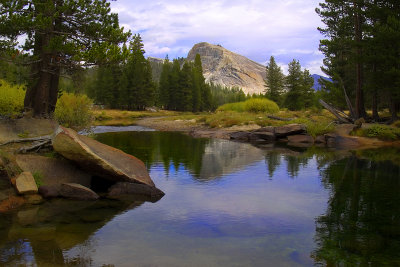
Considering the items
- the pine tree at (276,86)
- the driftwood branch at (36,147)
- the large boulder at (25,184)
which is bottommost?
the large boulder at (25,184)

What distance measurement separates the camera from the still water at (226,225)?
6168 millimetres

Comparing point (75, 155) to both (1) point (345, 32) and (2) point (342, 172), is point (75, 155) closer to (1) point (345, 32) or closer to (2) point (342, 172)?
(2) point (342, 172)

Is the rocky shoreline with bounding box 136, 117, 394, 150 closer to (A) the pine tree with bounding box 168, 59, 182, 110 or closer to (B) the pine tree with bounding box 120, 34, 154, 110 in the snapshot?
(B) the pine tree with bounding box 120, 34, 154, 110

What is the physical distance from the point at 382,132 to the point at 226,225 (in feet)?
62.1

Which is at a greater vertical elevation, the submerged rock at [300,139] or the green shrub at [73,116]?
the green shrub at [73,116]

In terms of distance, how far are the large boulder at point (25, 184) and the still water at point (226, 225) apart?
677 mm

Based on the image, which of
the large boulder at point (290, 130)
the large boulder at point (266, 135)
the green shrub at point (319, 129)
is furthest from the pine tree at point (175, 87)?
the green shrub at point (319, 129)

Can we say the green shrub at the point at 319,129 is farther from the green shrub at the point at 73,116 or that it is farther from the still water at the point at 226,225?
the green shrub at the point at 73,116

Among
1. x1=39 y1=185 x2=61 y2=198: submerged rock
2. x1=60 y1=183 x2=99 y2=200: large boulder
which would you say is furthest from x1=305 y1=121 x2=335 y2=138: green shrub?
x1=39 y1=185 x2=61 y2=198: submerged rock

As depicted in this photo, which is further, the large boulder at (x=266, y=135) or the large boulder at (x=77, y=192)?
the large boulder at (x=266, y=135)

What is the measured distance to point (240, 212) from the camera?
349 inches

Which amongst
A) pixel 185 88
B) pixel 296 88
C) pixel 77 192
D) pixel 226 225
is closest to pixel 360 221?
pixel 226 225

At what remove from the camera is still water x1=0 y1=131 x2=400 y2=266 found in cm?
617

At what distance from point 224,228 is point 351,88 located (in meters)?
27.3
